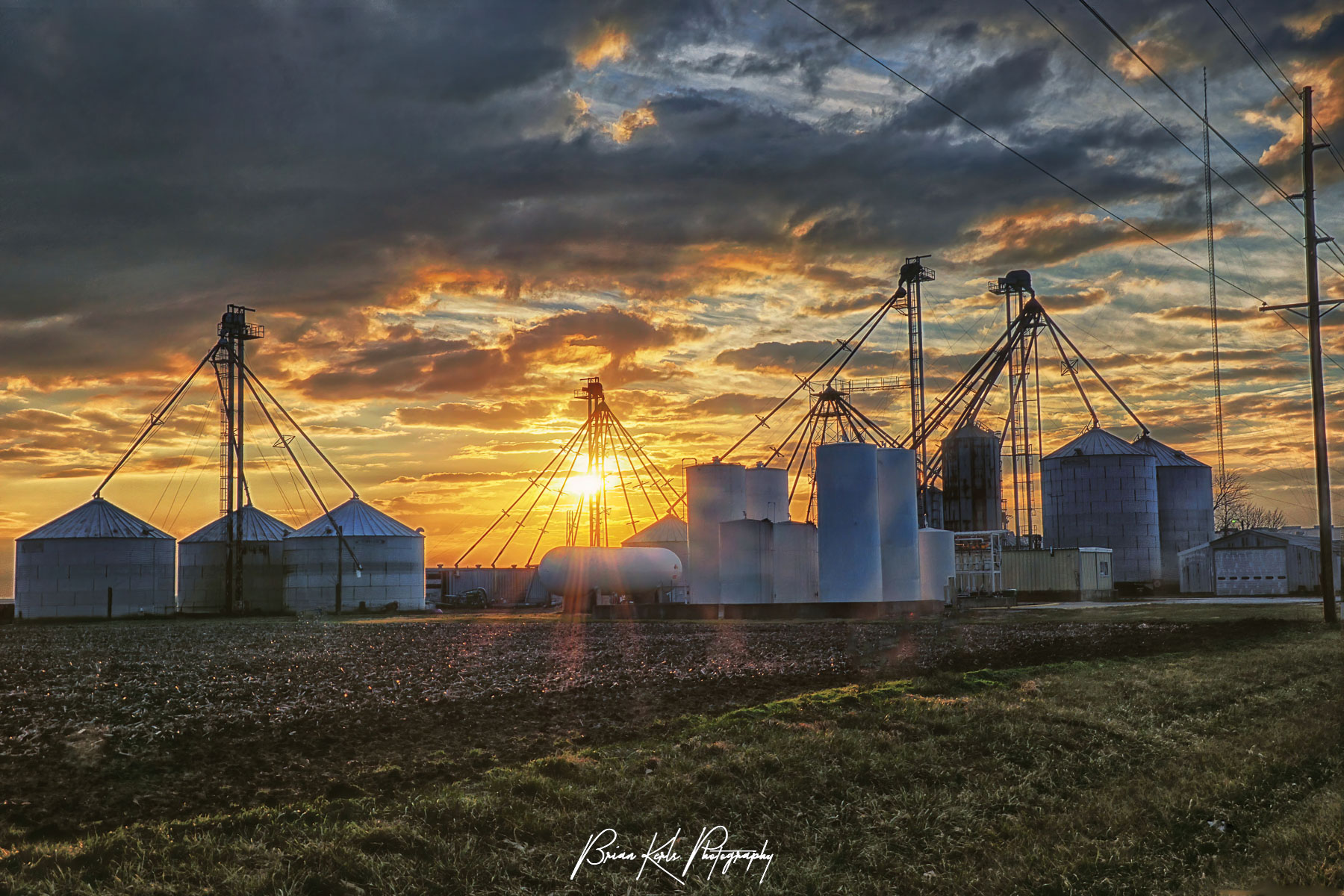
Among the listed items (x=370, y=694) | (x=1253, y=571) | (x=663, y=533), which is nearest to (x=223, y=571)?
(x=663, y=533)

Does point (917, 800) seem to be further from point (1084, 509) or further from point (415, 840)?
point (1084, 509)

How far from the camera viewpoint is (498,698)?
20859 millimetres

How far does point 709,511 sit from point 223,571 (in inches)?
1617

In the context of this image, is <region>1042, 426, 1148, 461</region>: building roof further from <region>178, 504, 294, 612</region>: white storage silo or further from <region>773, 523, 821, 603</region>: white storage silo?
<region>178, 504, 294, 612</region>: white storage silo

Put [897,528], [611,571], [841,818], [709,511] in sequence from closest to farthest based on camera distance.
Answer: [841,818] → [897,528] → [709,511] → [611,571]

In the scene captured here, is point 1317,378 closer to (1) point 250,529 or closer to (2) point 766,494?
(2) point 766,494

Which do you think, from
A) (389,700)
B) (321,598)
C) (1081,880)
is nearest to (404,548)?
(321,598)

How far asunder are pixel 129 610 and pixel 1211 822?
7714 centimetres

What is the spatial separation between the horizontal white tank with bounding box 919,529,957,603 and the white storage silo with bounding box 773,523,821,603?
7961 mm

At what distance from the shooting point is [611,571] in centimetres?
6556

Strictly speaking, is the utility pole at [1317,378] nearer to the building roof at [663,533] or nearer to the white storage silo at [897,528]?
the white storage silo at [897,528]

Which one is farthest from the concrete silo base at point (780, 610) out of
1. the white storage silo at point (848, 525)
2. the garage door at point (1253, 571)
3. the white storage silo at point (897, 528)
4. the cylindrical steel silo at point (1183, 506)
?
the cylindrical steel silo at point (1183, 506)

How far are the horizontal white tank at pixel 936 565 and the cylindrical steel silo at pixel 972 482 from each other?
21.3 meters
